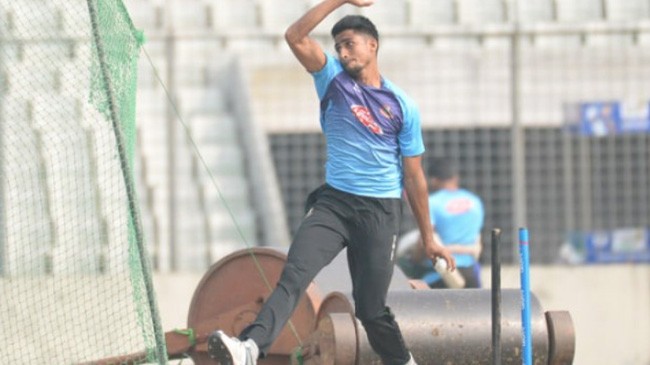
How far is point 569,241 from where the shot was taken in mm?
15031

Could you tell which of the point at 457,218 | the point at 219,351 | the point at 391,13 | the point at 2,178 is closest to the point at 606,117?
the point at 457,218

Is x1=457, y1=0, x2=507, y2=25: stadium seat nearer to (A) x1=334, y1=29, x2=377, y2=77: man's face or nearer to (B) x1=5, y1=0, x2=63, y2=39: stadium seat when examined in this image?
(B) x1=5, y1=0, x2=63, y2=39: stadium seat

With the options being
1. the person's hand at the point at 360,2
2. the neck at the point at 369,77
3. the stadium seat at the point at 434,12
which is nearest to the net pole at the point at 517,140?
the stadium seat at the point at 434,12

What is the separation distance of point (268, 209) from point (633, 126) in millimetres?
3223

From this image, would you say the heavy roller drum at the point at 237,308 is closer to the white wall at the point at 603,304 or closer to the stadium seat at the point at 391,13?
the white wall at the point at 603,304

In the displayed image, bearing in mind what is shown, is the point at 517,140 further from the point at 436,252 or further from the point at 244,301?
the point at 436,252

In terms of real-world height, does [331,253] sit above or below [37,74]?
below

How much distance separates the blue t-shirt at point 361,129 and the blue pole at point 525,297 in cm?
69

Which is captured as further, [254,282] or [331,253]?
[254,282]

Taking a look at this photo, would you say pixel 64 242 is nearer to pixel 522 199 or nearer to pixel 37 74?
pixel 37 74

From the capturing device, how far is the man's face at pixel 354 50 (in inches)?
327

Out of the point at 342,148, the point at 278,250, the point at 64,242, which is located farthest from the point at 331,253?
the point at 64,242

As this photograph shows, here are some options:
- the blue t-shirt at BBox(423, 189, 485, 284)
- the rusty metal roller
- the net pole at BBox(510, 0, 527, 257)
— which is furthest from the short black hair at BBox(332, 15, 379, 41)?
the net pole at BBox(510, 0, 527, 257)

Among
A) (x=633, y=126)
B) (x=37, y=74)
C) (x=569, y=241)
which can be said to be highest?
(x=37, y=74)
